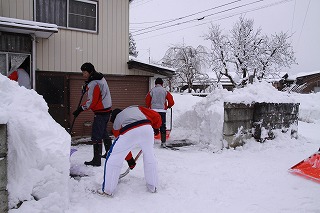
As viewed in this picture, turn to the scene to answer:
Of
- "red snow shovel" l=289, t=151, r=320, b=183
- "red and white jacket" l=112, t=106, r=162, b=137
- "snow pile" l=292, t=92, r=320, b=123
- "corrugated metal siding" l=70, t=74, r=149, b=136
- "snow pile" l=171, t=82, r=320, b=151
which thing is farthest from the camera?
"snow pile" l=292, t=92, r=320, b=123

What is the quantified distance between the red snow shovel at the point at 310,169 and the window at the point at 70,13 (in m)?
6.90

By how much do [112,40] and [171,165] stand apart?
17.2ft

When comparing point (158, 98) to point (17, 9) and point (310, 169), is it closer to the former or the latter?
point (310, 169)

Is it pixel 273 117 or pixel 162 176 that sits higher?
pixel 273 117

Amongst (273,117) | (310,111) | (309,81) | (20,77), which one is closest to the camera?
(20,77)

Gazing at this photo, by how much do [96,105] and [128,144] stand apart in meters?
1.53

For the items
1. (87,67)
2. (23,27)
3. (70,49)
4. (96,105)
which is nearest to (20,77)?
(23,27)

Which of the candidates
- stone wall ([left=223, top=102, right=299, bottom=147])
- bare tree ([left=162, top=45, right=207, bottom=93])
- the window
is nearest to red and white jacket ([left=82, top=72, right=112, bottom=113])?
stone wall ([left=223, top=102, right=299, bottom=147])

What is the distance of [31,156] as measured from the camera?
292cm

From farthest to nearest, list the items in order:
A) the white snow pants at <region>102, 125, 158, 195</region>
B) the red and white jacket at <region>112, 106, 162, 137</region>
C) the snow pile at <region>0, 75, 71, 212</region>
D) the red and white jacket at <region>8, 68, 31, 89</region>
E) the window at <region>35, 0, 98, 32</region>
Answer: the window at <region>35, 0, 98, 32</region> → the red and white jacket at <region>8, 68, 31, 89</region> → the red and white jacket at <region>112, 106, 162, 137</region> → the white snow pants at <region>102, 125, 158, 195</region> → the snow pile at <region>0, 75, 71, 212</region>

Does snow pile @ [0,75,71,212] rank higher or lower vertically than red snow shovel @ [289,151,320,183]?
higher

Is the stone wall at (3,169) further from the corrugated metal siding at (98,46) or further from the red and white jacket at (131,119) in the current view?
the corrugated metal siding at (98,46)

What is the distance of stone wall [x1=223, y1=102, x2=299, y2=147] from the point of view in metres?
6.67

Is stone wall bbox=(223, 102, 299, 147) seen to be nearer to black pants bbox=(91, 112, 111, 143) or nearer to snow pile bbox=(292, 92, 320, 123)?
black pants bbox=(91, 112, 111, 143)
